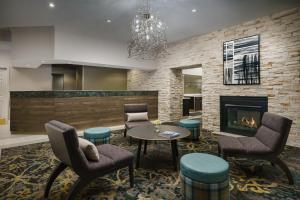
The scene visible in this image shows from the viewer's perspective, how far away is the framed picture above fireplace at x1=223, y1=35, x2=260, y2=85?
452 cm

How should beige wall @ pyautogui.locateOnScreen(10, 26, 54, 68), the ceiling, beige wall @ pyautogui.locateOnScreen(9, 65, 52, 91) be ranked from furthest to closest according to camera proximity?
beige wall @ pyautogui.locateOnScreen(9, 65, 52, 91), beige wall @ pyautogui.locateOnScreen(10, 26, 54, 68), the ceiling

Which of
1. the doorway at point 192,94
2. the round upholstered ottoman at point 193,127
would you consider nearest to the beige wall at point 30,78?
Answer: the doorway at point 192,94

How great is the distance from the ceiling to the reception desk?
1950 millimetres

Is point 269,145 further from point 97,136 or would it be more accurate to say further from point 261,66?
point 97,136

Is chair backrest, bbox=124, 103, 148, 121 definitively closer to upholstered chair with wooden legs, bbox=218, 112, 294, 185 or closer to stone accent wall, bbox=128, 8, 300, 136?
stone accent wall, bbox=128, 8, 300, 136

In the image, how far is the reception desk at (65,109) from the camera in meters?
4.91

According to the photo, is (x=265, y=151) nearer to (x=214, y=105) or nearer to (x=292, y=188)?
(x=292, y=188)

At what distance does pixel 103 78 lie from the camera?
30.1 feet

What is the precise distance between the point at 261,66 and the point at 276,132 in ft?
8.37

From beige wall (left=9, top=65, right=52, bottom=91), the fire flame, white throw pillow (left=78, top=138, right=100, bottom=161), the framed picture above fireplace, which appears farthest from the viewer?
beige wall (left=9, top=65, right=52, bottom=91)

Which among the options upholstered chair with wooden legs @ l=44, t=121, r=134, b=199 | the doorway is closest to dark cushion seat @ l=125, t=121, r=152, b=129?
upholstered chair with wooden legs @ l=44, t=121, r=134, b=199

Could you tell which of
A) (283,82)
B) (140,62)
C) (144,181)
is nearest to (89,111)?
(140,62)

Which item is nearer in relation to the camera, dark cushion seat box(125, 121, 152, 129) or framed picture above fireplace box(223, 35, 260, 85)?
dark cushion seat box(125, 121, 152, 129)

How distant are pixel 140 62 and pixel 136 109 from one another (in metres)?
2.67
